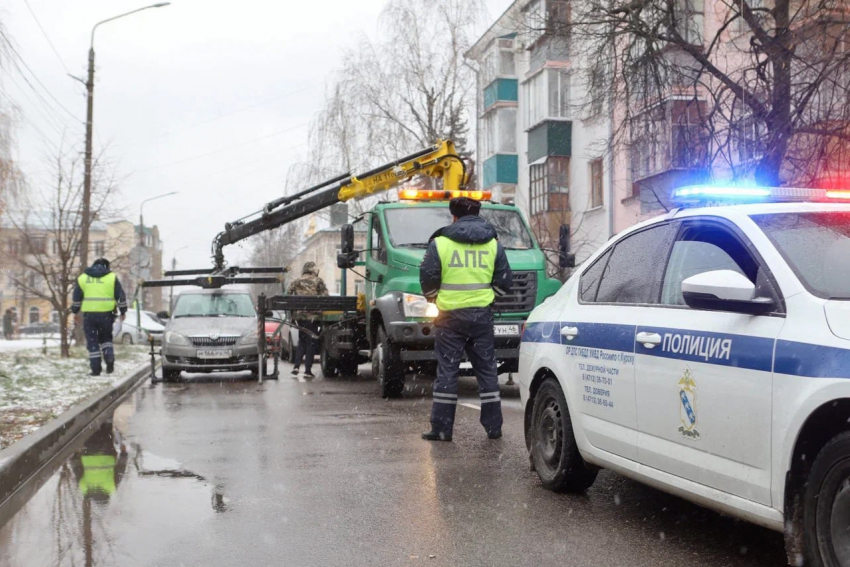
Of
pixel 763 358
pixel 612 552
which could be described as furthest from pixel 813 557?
pixel 612 552

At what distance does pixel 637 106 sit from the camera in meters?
13.5

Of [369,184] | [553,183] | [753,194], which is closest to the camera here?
[753,194]

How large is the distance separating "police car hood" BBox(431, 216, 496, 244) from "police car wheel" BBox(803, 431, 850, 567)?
14.9 feet

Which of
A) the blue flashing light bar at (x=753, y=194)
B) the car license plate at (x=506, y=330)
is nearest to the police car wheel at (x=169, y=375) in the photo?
the car license plate at (x=506, y=330)

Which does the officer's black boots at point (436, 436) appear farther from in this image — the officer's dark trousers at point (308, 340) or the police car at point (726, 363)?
the officer's dark trousers at point (308, 340)

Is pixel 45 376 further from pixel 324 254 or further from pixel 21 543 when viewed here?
pixel 324 254

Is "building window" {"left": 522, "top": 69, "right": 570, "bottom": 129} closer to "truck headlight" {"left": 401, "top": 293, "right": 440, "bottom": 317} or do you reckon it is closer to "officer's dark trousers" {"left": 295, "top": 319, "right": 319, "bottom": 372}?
"officer's dark trousers" {"left": 295, "top": 319, "right": 319, "bottom": 372}

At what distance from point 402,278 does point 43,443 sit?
16.7 ft

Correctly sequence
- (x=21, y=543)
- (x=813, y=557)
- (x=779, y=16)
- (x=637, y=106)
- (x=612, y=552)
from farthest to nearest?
(x=637, y=106) → (x=779, y=16) → (x=21, y=543) → (x=612, y=552) → (x=813, y=557)

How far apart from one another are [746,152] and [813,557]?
31.8 ft

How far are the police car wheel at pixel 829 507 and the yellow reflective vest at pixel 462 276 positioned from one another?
4.44 meters

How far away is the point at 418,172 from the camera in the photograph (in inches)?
616

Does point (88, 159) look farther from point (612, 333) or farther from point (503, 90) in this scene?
point (612, 333)

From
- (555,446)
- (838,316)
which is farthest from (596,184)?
(838,316)
